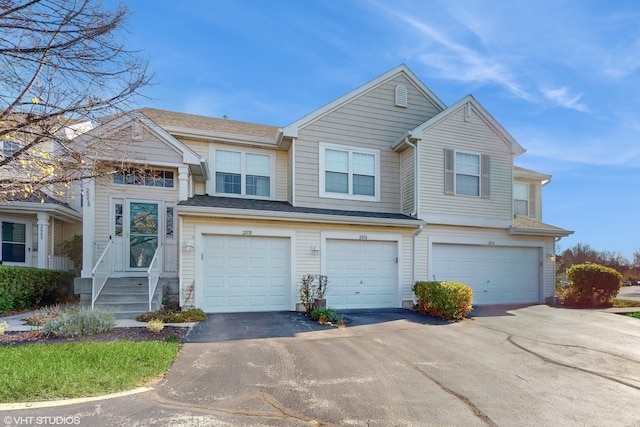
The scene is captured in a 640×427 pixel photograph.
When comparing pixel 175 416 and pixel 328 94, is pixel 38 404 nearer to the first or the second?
pixel 175 416

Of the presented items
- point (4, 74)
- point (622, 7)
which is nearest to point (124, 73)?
point (4, 74)

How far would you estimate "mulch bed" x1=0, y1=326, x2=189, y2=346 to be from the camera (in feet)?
21.7

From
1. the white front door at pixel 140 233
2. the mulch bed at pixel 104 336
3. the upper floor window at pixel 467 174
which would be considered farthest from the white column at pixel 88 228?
the upper floor window at pixel 467 174

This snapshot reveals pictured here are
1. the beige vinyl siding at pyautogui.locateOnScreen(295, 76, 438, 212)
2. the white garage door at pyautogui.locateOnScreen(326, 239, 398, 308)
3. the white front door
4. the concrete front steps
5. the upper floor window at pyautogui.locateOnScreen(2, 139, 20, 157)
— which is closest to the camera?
the upper floor window at pyautogui.locateOnScreen(2, 139, 20, 157)

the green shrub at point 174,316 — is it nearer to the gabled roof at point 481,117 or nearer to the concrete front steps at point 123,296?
the concrete front steps at point 123,296

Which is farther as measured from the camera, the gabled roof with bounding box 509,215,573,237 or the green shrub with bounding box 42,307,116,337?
the gabled roof with bounding box 509,215,573,237

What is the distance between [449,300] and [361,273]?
2.93m

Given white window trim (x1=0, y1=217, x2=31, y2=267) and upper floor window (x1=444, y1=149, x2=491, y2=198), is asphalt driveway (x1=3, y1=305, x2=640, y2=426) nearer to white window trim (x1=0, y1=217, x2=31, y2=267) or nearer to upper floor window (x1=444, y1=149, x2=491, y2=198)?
upper floor window (x1=444, y1=149, x2=491, y2=198)

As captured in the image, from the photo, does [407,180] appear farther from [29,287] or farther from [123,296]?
[29,287]

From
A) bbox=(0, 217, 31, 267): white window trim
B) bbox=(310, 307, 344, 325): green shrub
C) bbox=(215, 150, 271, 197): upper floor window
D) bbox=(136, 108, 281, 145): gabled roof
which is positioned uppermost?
bbox=(136, 108, 281, 145): gabled roof

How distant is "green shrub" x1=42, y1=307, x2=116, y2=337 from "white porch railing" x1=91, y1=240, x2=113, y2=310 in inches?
66.5

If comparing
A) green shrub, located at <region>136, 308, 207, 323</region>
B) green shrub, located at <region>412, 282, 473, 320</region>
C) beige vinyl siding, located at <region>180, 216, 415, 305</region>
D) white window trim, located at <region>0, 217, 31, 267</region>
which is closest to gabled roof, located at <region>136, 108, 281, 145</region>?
beige vinyl siding, located at <region>180, 216, 415, 305</region>

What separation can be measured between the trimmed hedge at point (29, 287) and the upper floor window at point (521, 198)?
19.3 metres

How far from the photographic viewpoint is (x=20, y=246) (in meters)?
12.9
